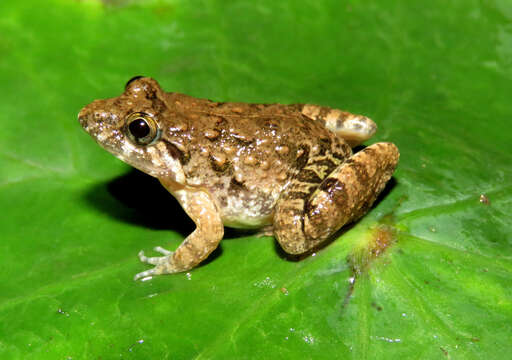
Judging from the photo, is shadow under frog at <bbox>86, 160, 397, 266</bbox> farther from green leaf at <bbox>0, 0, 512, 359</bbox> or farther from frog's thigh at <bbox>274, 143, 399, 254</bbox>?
frog's thigh at <bbox>274, 143, 399, 254</bbox>

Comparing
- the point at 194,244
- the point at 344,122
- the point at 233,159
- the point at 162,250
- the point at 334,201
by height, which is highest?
the point at 344,122

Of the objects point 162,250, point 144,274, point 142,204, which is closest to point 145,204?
point 142,204

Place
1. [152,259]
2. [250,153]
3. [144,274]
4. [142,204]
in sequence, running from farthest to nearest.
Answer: [142,204]
[250,153]
[152,259]
[144,274]

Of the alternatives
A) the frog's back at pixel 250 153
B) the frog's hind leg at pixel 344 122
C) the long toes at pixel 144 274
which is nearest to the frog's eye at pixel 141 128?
the frog's back at pixel 250 153

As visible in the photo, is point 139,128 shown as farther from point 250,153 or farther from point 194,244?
point 194,244

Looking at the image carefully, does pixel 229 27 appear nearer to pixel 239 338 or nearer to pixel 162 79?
pixel 162 79

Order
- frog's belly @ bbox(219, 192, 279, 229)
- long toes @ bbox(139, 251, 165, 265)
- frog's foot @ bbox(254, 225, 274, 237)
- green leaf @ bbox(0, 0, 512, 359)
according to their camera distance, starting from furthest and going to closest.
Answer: frog's belly @ bbox(219, 192, 279, 229) → frog's foot @ bbox(254, 225, 274, 237) → long toes @ bbox(139, 251, 165, 265) → green leaf @ bbox(0, 0, 512, 359)

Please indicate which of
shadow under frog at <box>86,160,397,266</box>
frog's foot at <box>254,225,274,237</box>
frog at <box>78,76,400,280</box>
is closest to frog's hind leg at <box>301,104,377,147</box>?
frog at <box>78,76,400,280</box>

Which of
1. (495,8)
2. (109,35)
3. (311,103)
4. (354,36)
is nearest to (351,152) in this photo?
(311,103)
